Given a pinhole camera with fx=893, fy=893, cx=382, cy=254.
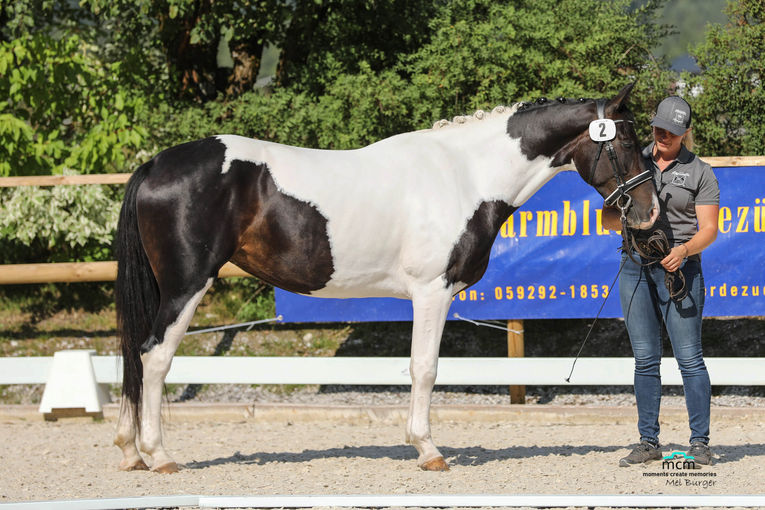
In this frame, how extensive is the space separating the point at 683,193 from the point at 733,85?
363 centimetres

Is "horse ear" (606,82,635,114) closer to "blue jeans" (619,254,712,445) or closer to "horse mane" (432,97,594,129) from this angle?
"horse mane" (432,97,594,129)

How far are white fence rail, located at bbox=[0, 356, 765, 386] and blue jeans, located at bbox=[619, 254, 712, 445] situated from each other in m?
1.79

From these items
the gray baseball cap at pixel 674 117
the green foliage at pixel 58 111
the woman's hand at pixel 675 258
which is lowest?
the woman's hand at pixel 675 258

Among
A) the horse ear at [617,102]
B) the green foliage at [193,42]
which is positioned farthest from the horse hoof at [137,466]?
the green foliage at [193,42]

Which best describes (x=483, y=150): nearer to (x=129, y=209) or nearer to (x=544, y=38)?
(x=129, y=209)

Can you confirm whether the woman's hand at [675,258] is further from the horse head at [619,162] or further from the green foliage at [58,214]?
the green foliage at [58,214]

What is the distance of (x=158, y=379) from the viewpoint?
4863 mm

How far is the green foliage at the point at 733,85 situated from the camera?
7828 millimetres

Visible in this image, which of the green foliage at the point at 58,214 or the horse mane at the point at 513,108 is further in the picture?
the green foliage at the point at 58,214

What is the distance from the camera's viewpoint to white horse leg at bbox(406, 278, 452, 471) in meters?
4.94

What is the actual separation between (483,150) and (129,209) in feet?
6.67

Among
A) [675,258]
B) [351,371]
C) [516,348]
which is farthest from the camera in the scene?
[516,348]

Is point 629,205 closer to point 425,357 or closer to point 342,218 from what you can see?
point 425,357

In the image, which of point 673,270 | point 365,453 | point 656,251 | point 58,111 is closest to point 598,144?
point 656,251
